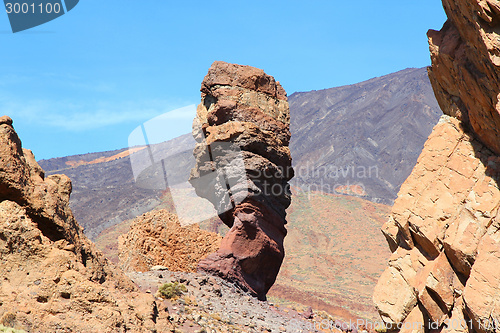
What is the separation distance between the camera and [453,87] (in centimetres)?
1097

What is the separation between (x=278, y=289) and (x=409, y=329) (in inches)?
1290

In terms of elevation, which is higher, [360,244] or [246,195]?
[246,195]

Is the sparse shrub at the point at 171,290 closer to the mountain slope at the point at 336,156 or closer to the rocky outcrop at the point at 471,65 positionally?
the rocky outcrop at the point at 471,65

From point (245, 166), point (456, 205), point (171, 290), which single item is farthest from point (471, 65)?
point (245, 166)

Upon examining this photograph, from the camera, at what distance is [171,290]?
47.2ft

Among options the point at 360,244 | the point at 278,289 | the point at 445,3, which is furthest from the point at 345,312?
the point at 445,3

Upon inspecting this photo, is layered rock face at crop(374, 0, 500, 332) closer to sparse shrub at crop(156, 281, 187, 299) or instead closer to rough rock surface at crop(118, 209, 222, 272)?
sparse shrub at crop(156, 281, 187, 299)

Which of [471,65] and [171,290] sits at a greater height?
[471,65]

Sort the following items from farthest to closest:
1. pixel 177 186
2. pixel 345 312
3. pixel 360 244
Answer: pixel 177 186 → pixel 360 244 → pixel 345 312

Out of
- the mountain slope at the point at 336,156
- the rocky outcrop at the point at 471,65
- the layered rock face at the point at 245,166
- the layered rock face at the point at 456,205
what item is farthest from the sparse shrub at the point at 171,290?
the mountain slope at the point at 336,156

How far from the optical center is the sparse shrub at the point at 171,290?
14.2 m

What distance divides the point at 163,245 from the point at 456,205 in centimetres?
1129

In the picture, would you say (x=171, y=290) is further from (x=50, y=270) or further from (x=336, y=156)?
(x=336, y=156)

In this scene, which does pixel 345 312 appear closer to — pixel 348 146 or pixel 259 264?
pixel 259 264
